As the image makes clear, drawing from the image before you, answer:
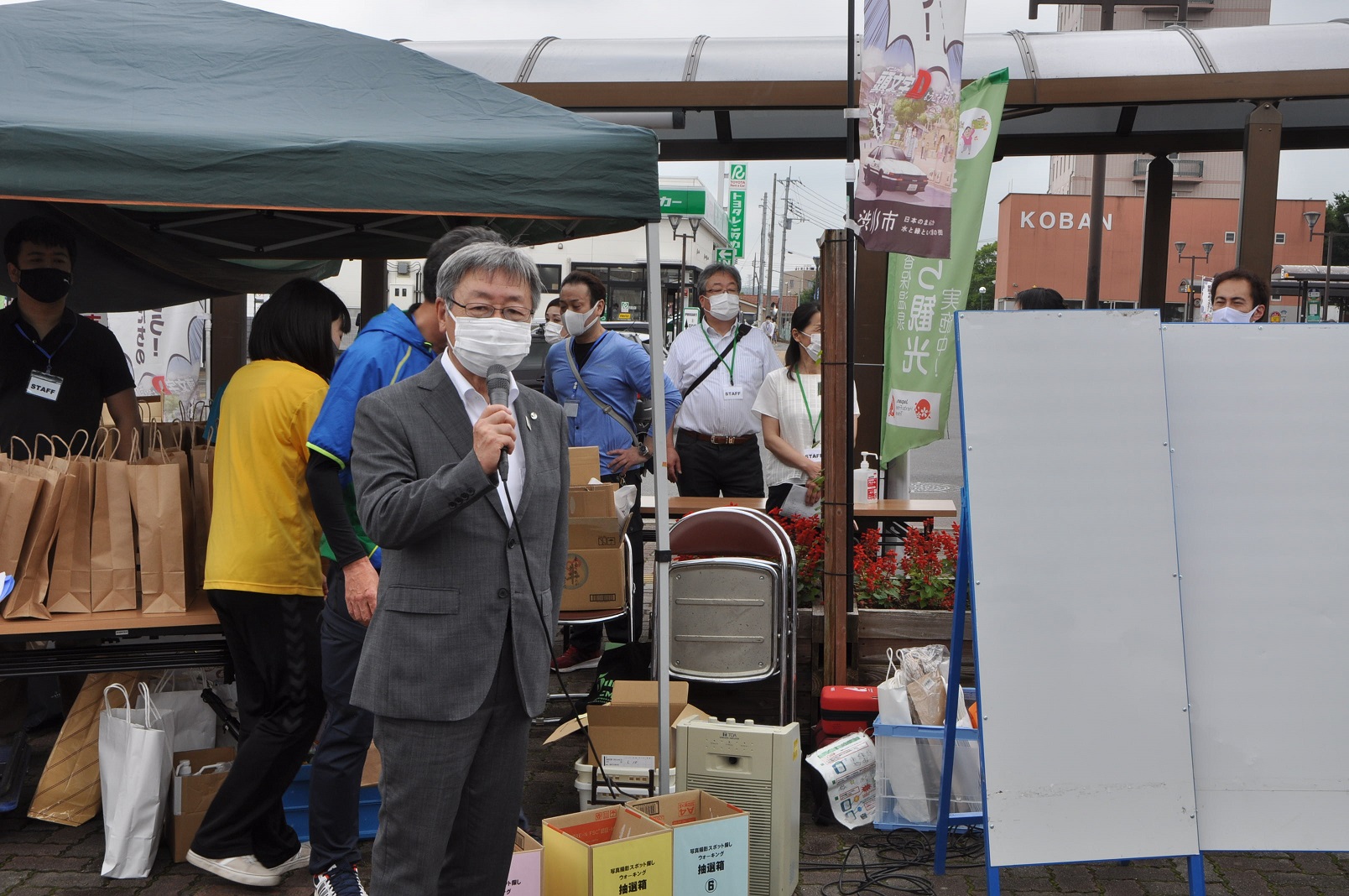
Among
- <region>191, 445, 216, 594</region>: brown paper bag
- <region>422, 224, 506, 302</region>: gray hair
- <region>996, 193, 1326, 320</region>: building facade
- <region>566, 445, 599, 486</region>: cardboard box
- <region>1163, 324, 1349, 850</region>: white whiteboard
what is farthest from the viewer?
<region>996, 193, 1326, 320</region>: building facade

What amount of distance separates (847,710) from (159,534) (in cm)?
276

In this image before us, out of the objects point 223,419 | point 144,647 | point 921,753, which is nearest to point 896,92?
point 921,753

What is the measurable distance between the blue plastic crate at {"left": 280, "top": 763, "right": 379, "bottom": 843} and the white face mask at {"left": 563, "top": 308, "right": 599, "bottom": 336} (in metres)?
2.83

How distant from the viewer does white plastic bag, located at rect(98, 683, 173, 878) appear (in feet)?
13.1

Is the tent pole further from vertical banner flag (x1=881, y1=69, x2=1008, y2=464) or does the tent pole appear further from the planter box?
vertical banner flag (x1=881, y1=69, x2=1008, y2=464)

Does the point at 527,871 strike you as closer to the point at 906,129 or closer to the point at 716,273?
the point at 906,129

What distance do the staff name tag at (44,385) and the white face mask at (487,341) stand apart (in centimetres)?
324

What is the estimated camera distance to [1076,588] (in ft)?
11.0

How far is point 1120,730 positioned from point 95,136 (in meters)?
3.50

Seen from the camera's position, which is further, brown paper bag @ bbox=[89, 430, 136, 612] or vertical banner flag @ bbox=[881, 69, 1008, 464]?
vertical banner flag @ bbox=[881, 69, 1008, 464]

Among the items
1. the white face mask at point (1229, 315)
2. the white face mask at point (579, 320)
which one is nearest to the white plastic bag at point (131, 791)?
the white face mask at point (579, 320)

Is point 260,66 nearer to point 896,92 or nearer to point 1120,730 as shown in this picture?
point 896,92

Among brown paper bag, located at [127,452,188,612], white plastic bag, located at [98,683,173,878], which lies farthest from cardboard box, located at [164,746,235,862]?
brown paper bag, located at [127,452,188,612]

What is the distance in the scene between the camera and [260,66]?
4262 millimetres
